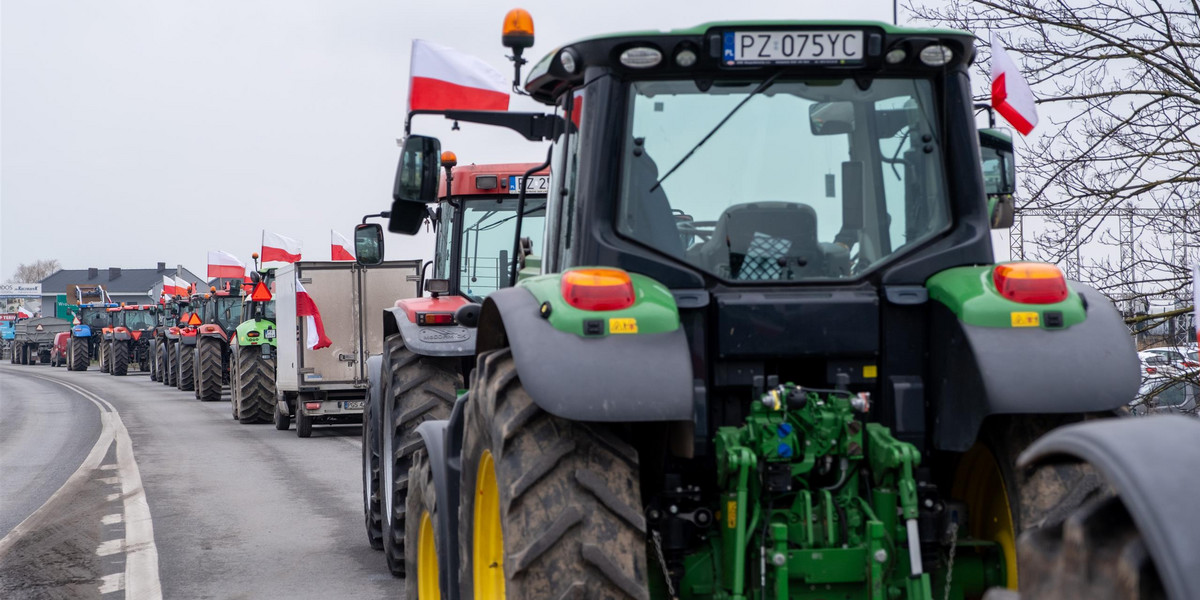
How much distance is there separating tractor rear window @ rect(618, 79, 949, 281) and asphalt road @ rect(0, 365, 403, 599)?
4.13 meters

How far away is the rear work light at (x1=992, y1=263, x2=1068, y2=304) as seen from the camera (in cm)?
402

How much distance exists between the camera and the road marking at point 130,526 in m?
7.94

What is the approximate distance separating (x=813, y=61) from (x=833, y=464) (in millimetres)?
1323

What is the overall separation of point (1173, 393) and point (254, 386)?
54.6 feet

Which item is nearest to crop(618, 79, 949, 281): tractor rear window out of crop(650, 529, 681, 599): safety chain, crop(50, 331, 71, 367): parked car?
crop(650, 529, 681, 599): safety chain

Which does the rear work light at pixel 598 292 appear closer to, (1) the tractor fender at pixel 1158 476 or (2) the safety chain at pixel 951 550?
(2) the safety chain at pixel 951 550

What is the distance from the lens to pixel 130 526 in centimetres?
1052

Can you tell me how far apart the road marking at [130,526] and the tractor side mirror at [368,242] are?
7.51 feet

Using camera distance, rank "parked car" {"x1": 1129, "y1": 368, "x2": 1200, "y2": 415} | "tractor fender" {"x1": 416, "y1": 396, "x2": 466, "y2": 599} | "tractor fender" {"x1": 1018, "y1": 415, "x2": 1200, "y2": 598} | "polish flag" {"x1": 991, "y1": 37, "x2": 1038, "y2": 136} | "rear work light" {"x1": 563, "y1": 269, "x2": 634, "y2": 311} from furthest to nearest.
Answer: "parked car" {"x1": 1129, "y1": 368, "x2": 1200, "y2": 415}, "polish flag" {"x1": 991, "y1": 37, "x2": 1038, "y2": 136}, "tractor fender" {"x1": 416, "y1": 396, "x2": 466, "y2": 599}, "rear work light" {"x1": 563, "y1": 269, "x2": 634, "y2": 311}, "tractor fender" {"x1": 1018, "y1": 415, "x2": 1200, "y2": 598}

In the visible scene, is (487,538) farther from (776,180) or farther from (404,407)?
(404,407)

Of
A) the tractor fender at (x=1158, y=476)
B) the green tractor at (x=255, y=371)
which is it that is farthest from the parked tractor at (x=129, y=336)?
the tractor fender at (x=1158, y=476)

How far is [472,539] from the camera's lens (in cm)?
454

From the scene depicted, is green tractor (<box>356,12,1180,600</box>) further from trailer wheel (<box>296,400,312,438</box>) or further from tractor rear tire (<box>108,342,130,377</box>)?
tractor rear tire (<box>108,342,130,377</box>)

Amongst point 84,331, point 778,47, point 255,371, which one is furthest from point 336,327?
point 84,331
